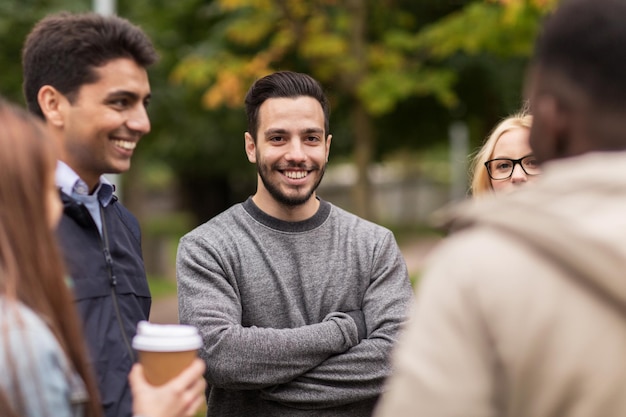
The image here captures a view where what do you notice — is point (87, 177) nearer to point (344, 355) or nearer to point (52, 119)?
point (52, 119)

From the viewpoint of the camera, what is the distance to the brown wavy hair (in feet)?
5.90

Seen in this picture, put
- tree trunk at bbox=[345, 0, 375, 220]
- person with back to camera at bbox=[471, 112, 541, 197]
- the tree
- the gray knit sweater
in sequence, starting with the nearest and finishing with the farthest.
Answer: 1. the gray knit sweater
2. person with back to camera at bbox=[471, 112, 541, 197]
3. the tree
4. tree trunk at bbox=[345, 0, 375, 220]

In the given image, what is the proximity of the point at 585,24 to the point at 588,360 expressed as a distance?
2.03 feet

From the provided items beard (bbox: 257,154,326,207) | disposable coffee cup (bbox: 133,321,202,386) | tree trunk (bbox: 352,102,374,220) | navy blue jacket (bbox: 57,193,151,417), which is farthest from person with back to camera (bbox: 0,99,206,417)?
tree trunk (bbox: 352,102,374,220)

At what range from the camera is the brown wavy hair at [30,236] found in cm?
180

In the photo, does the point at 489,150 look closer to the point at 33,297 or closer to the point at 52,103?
the point at 52,103

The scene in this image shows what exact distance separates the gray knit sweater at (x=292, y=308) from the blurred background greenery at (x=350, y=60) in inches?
199

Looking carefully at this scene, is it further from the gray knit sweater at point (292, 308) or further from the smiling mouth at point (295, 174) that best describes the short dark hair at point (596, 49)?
the smiling mouth at point (295, 174)

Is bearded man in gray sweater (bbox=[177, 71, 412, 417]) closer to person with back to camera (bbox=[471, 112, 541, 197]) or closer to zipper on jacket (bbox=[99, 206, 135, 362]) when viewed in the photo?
zipper on jacket (bbox=[99, 206, 135, 362])

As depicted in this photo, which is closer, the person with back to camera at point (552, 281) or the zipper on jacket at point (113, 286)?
the person with back to camera at point (552, 281)

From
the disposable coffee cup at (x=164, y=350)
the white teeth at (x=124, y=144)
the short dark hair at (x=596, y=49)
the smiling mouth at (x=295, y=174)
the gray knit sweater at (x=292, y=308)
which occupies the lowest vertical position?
the gray knit sweater at (x=292, y=308)

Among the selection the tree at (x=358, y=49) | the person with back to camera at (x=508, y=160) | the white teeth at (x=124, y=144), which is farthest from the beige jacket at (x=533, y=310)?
the tree at (x=358, y=49)

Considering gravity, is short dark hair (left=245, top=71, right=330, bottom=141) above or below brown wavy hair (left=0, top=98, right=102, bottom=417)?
above

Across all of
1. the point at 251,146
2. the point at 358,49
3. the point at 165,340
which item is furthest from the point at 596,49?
the point at 358,49
